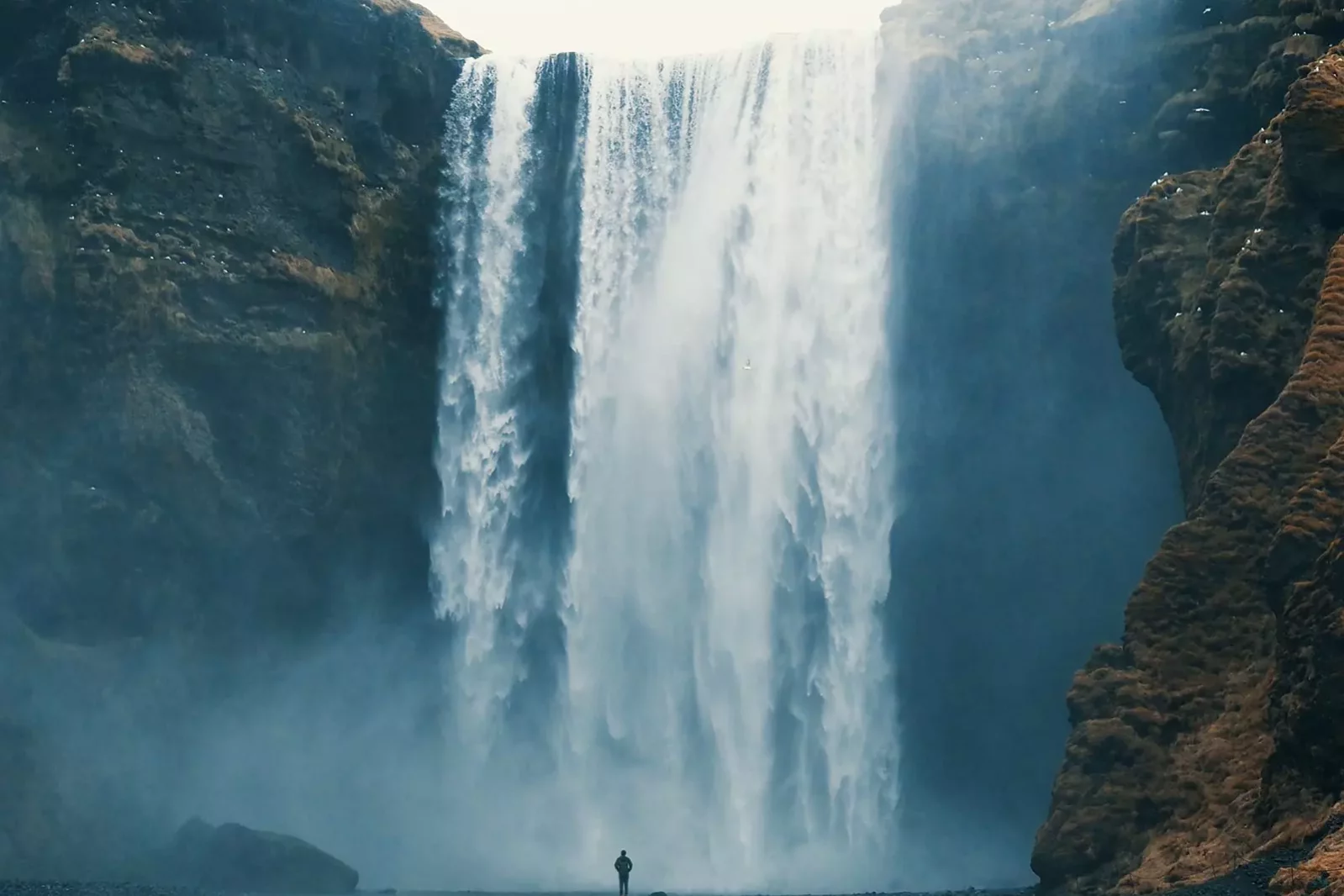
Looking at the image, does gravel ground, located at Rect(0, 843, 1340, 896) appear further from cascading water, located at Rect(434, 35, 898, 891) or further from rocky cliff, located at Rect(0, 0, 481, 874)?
cascading water, located at Rect(434, 35, 898, 891)

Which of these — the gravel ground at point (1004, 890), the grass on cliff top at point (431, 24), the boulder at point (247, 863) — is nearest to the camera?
the gravel ground at point (1004, 890)

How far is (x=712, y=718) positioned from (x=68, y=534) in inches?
671

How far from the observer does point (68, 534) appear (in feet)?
122

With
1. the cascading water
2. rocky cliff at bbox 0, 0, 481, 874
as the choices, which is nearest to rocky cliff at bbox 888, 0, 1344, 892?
the cascading water

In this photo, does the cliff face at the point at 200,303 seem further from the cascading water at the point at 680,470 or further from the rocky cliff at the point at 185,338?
the cascading water at the point at 680,470

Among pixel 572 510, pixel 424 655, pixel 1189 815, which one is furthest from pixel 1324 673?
pixel 424 655

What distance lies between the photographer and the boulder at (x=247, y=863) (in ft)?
112

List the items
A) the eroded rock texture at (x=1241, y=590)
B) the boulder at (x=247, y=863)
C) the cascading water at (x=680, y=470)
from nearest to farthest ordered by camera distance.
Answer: the eroded rock texture at (x=1241, y=590) < the boulder at (x=247, y=863) < the cascading water at (x=680, y=470)

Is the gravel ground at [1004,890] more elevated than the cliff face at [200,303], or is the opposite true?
the cliff face at [200,303]

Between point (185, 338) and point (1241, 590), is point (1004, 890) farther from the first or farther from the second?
point (185, 338)

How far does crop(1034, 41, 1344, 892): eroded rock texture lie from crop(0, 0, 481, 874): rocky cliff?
22.1 m

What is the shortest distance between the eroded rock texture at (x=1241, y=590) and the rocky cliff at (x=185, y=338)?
22121 millimetres

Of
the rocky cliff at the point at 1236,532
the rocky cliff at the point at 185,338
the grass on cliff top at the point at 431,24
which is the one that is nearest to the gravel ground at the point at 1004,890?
the rocky cliff at the point at 1236,532

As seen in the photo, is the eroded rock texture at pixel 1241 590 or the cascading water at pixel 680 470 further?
the cascading water at pixel 680 470
